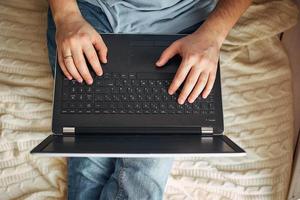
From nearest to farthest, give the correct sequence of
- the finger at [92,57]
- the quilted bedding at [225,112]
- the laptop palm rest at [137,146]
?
the laptop palm rest at [137,146]
the finger at [92,57]
the quilted bedding at [225,112]

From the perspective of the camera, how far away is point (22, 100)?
1.06 meters

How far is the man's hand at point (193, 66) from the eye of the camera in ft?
2.81

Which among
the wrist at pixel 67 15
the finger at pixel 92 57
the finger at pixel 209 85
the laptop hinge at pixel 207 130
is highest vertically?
the wrist at pixel 67 15

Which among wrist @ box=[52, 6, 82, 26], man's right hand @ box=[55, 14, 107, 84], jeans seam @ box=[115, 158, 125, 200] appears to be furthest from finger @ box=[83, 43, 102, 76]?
jeans seam @ box=[115, 158, 125, 200]

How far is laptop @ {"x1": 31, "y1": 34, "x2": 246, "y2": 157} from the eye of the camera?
812 millimetres

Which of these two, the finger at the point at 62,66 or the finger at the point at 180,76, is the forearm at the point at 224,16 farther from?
the finger at the point at 62,66

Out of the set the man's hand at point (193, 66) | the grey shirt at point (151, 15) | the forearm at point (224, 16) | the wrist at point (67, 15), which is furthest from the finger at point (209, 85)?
the wrist at point (67, 15)

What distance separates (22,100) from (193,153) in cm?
52

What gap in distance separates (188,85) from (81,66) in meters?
0.23

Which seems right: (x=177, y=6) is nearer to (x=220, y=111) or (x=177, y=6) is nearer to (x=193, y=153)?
(x=220, y=111)

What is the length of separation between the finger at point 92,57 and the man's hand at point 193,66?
0.13m

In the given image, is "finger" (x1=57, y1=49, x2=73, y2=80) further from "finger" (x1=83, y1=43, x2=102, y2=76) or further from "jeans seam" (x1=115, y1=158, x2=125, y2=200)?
"jeans seam" (x1=115, y1=158, x2=125, y2=200)

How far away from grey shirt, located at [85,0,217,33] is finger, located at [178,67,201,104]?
22 centimetres

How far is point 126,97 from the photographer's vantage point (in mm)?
872
